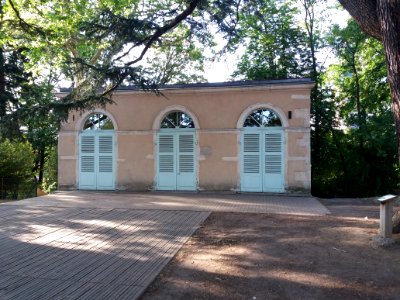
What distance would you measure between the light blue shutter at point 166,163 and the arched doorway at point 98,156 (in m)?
1.71

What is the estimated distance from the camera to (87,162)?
13633 mm

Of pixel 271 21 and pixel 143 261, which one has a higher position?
pixel 271 21

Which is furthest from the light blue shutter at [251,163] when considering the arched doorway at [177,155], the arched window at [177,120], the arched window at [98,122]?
the arched window at [98,122]

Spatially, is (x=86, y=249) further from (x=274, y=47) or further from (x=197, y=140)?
(x=274, y=47)

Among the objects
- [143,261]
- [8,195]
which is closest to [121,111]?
[8,195]

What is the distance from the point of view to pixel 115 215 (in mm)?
8469

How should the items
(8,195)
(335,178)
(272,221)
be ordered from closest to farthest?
(272,221)
(8,195)
(335,178)

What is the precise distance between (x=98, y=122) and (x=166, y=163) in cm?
297

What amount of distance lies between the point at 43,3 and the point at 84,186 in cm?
758

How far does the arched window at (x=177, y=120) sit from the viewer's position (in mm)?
13181

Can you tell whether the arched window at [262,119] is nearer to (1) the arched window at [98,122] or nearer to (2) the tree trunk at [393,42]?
(1) the arched window at [98,122]

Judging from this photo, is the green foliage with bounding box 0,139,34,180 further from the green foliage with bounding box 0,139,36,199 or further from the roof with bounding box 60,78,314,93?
the roof with bounding box 60,78,314,93

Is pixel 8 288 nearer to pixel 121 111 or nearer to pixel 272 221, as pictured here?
pixel 272 221

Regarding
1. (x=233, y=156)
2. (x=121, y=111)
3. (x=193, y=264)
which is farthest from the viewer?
(x=121, y=111)
